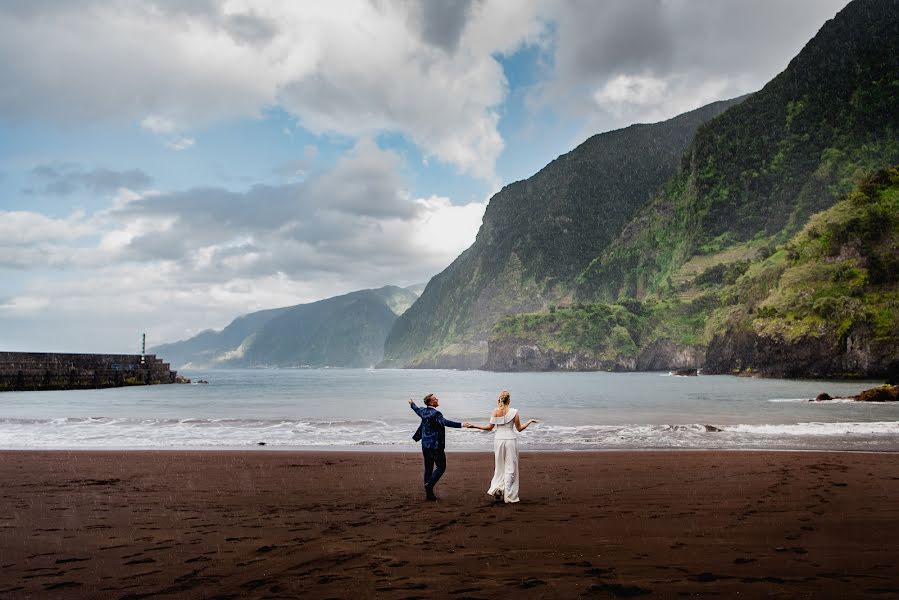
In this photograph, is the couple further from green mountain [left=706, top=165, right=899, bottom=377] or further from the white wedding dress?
green mountain [left=706, top=165, right=899, bottom=377]

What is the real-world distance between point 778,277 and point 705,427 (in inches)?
4426

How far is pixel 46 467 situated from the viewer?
17.3 meters

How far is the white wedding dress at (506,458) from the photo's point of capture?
12125 millimetres

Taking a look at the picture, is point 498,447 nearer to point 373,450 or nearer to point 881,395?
point 373,450

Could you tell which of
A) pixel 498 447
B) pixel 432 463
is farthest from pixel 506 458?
pixel 432 463

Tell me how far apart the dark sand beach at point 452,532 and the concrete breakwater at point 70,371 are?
78.5 metres

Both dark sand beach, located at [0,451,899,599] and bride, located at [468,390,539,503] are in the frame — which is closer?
dark sand beach, located at [0,451,899,599]

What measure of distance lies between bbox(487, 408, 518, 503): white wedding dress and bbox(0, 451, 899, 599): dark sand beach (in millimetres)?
396

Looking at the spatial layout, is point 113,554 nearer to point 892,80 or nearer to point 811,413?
point 811,413

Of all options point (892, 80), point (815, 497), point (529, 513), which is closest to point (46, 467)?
point (529, 513)

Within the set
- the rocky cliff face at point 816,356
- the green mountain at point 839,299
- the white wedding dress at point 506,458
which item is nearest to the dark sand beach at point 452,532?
the white wedding dress at point 506,458

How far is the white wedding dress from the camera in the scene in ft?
39.8

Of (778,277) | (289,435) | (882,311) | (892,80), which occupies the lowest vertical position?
(289,435)

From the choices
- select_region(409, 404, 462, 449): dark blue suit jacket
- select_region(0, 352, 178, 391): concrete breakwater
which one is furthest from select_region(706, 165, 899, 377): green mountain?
select_region(0, 352, 178, 391): concrete breakwater
